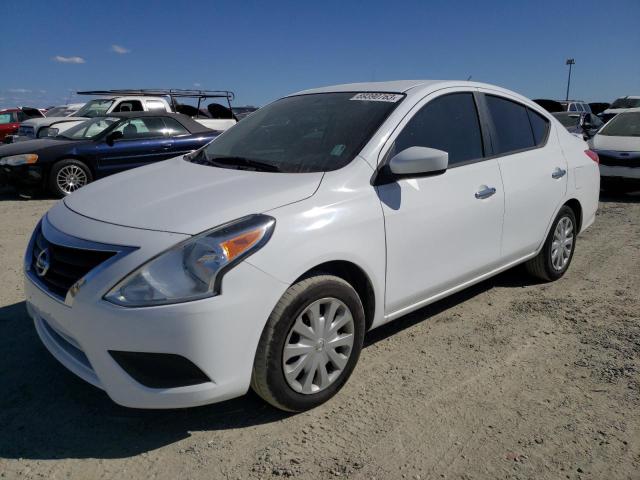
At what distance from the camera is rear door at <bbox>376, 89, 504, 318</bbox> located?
297cm

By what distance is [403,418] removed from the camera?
265cm

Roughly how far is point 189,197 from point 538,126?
299 centimetres

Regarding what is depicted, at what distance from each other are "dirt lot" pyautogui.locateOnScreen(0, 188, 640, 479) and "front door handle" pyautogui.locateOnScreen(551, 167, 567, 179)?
114 centimetres

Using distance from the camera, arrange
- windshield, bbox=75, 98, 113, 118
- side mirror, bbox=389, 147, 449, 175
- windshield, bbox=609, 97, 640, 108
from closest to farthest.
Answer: side mirror, bbox=389, 147, 449, 175, windshield, bbox=75, 98, 113, 118, windshield, bbox=609, 97, 640, 108

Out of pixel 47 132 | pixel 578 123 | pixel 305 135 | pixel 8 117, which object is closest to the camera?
pixel 305 135

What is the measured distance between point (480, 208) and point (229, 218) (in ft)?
5.83

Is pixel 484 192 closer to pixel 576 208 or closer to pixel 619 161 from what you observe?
pixel 576 208

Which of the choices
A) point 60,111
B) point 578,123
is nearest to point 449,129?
point 578,123

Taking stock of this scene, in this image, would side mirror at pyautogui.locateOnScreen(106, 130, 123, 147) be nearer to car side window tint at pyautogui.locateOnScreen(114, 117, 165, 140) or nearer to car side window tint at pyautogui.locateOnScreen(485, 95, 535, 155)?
car side window tint at pyautogui.locateOnScreen(114, 117, 165, 140)

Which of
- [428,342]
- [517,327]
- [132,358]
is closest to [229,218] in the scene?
[132,358]

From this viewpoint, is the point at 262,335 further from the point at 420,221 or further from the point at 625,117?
the point at 625,117

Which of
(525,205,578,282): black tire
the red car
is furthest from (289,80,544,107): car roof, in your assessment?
the red car

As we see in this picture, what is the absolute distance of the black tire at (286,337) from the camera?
2412 millimetres

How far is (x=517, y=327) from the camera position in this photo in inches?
147
